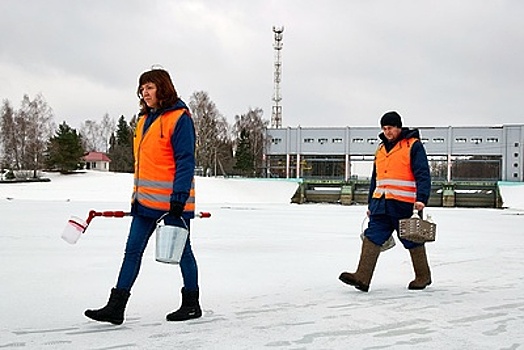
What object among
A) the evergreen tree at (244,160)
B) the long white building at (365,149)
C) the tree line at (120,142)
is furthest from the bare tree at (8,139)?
the long white building at (365,149)

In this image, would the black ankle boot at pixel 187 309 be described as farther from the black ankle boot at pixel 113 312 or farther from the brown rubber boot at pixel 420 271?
the brown rubber boot at pixel 420 271

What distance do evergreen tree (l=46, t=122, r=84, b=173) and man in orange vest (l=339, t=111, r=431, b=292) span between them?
3936 centimetres

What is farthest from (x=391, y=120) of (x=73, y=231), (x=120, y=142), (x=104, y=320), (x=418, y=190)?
(x=120, y=142)

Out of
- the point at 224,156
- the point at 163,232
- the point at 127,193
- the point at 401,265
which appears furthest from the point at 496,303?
the point at 224,156

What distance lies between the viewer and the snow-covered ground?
3.00m

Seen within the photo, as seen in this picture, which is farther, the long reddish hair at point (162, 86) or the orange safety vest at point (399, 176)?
the orange safety vest at point (399, 176)

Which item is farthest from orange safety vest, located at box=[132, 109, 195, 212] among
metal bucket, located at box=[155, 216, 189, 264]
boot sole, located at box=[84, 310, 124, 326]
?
boot sole, located at box=[84, 310, 124, 326]

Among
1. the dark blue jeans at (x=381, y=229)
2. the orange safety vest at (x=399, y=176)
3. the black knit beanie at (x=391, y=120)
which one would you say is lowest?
the dark blue jeans at (x=381, y=229)

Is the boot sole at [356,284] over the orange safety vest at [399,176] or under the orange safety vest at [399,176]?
under

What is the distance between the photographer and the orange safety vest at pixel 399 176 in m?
4.55

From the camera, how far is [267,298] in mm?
4141

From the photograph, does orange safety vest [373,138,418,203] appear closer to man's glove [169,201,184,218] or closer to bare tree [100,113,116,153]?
man's glove [169,201,184,218]

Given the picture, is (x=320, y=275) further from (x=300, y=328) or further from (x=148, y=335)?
(x=148, y=335)

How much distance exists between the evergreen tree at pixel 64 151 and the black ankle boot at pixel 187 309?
39988 mm
